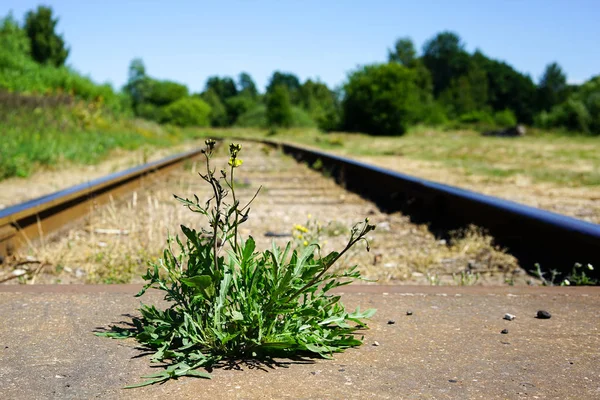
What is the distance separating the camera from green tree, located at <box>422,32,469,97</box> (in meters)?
137

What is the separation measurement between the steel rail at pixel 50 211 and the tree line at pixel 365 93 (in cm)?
1414

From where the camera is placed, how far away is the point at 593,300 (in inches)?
104

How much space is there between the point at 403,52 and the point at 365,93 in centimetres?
7202

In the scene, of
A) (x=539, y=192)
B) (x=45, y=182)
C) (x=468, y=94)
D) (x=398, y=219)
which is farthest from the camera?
(x=468, y=94)

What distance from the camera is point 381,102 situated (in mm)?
46406

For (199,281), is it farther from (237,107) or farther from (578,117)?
(237,107)

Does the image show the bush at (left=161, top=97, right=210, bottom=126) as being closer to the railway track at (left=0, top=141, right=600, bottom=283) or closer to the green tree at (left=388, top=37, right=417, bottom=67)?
the green tree at (left=388, top=37, right=417, bottom=67)

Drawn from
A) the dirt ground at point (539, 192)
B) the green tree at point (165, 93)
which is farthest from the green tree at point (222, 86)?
the dirt ground at point (539, 192)

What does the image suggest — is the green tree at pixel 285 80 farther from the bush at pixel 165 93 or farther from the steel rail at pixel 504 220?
the steel rail at pixel 504 220

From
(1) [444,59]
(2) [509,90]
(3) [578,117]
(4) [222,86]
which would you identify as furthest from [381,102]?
(4) [222,86]

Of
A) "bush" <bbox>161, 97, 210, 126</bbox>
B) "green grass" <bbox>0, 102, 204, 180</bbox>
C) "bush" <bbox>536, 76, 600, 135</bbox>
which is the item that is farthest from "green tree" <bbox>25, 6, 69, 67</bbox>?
"green grass" <bbox>0, 102, 204, 180</bbox>

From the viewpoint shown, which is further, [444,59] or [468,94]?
[444,59]

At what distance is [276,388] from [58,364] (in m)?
0.64

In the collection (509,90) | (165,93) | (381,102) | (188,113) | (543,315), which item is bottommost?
(543,315)
